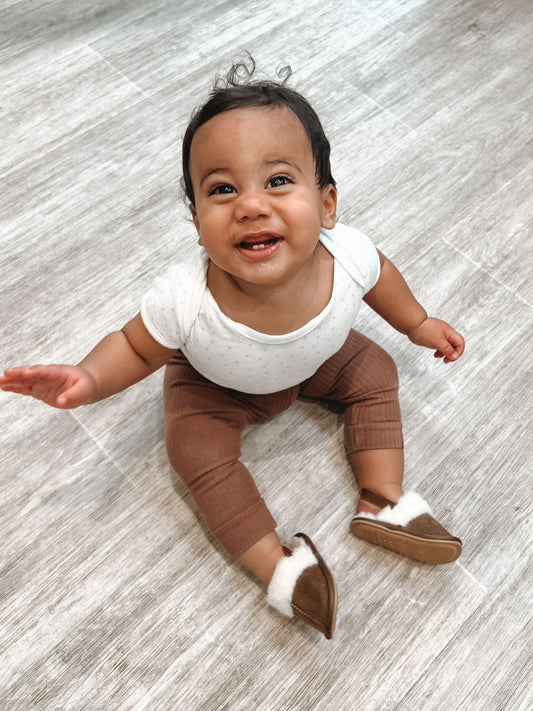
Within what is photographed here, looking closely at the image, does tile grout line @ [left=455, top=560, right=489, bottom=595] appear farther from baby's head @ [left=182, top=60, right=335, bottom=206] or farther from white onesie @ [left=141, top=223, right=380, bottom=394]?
baby's head @ [left=182, top=60, right=335, bottom=206]

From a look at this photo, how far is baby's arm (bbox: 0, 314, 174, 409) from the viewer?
674 mm

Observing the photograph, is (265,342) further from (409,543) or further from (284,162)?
(409,543)

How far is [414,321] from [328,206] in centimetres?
21

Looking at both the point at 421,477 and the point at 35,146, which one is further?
the point at 35,146

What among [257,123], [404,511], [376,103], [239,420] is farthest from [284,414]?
[376,103]

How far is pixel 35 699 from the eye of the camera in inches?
30.1

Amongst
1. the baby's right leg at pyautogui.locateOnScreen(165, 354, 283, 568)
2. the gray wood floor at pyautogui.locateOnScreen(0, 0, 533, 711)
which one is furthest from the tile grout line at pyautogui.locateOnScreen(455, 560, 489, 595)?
the baby's right leg at pyautogui.locateOnScreen(165, 354, 283, 568)

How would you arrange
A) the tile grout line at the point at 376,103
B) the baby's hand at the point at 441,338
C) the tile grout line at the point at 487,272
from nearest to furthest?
the baby's hand at the point at 441,338 → the tile grout line at the point at 487,272 → the tile grout line at the point at 376,103

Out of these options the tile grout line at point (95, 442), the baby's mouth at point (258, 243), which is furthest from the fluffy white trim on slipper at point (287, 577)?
the baby's mouth at point (258, 243)

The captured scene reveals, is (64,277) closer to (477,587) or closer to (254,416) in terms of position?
(254,416)

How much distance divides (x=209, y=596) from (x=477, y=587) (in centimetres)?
33

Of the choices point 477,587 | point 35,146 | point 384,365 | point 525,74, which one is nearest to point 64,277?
point 35,146

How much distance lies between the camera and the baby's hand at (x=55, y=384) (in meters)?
0.66

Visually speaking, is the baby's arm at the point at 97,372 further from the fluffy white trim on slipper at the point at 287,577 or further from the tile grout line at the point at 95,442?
the fluffy white trim on slipper at the point at 287,577
